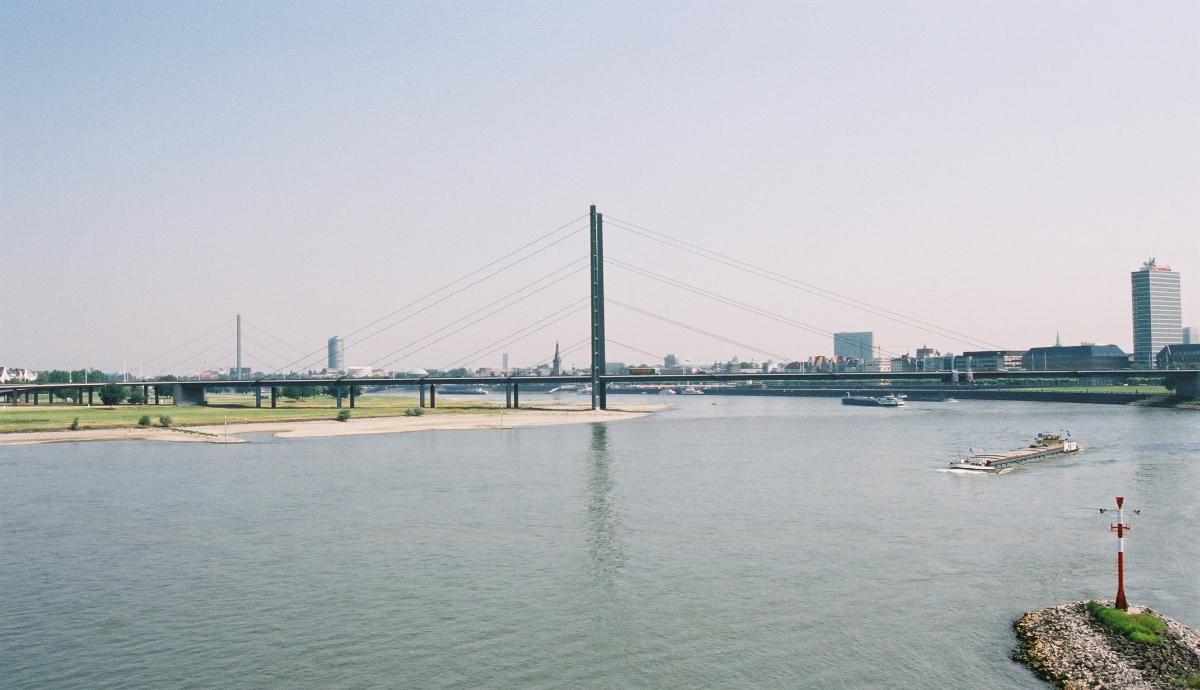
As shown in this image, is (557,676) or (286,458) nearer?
(557,676)

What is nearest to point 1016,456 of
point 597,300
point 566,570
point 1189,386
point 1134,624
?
point 1134,624

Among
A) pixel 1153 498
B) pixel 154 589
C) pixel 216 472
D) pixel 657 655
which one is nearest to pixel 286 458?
pixel 216 472

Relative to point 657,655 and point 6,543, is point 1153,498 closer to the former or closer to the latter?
point 657,655

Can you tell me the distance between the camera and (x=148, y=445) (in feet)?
269

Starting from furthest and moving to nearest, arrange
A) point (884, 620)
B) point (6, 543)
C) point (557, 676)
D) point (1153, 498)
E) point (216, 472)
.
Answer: point (216, 472) < point (1153, 498) < point (6, 543) < point (884, 620) < point (557, 676)

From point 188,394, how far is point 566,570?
506ft

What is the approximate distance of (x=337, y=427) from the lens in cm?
10675

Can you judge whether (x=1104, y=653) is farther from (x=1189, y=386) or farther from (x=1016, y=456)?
(x=1189, y=386)

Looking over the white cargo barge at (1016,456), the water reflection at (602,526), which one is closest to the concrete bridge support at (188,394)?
the water reflection at (602,526)

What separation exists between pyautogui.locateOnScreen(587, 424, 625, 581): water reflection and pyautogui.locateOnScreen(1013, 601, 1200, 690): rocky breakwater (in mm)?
13603

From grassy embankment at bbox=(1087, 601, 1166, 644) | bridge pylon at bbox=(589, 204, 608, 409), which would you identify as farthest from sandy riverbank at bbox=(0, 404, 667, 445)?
grassy embankment at bbox=(1087, 601, 1166, 644)

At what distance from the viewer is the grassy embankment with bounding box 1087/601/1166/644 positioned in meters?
21.3

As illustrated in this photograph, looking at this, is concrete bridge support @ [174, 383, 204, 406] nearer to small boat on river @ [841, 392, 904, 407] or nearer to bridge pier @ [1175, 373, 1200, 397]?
small boat on river @ [841, 392, 904, 407]

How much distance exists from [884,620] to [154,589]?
2381 centimetres
